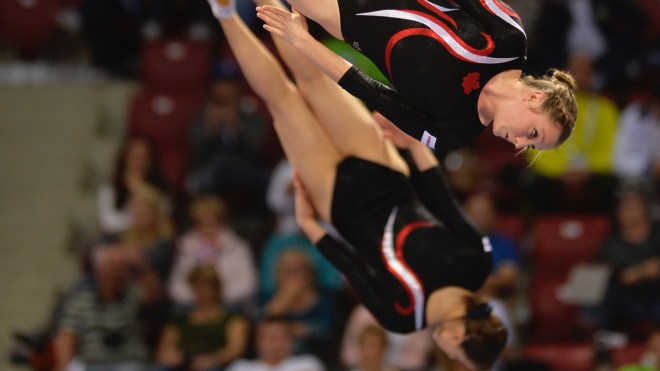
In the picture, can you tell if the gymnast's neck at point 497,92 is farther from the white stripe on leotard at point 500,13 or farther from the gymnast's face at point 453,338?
the gymnast's face at point 453,338

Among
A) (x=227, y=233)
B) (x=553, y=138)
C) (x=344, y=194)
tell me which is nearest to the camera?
(x=553, y=138)

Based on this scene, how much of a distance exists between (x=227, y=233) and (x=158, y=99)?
1254 millimetres

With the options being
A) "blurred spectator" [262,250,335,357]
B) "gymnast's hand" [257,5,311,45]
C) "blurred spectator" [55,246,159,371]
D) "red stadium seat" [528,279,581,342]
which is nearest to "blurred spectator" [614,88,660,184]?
"red stadium seat" [528,279,581,342]

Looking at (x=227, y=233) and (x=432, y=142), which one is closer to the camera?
Answer: (x=432, y=142)

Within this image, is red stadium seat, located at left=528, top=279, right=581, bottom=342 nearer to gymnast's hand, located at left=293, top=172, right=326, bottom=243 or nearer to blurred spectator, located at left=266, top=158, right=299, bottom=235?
blurred spectator, located at left=266, top=158, right=299, bottom=235

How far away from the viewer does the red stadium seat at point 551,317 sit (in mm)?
6020

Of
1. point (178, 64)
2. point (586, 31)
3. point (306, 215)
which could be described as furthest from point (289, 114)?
point (586, 31)

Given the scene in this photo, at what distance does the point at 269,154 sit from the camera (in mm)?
6828

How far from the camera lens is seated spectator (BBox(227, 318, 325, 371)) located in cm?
545

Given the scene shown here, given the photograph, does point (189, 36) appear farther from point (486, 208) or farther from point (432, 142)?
point (432, 142)

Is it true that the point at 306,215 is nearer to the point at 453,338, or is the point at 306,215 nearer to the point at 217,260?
the point at 453,338

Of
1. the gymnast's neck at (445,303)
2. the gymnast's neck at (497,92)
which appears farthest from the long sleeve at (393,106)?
the gymnast's neck at (445,303)

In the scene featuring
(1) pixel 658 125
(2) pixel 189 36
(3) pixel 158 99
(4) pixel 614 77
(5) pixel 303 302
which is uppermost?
(2) pixel 189 36

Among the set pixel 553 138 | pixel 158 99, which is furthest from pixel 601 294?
pixel 158 99
